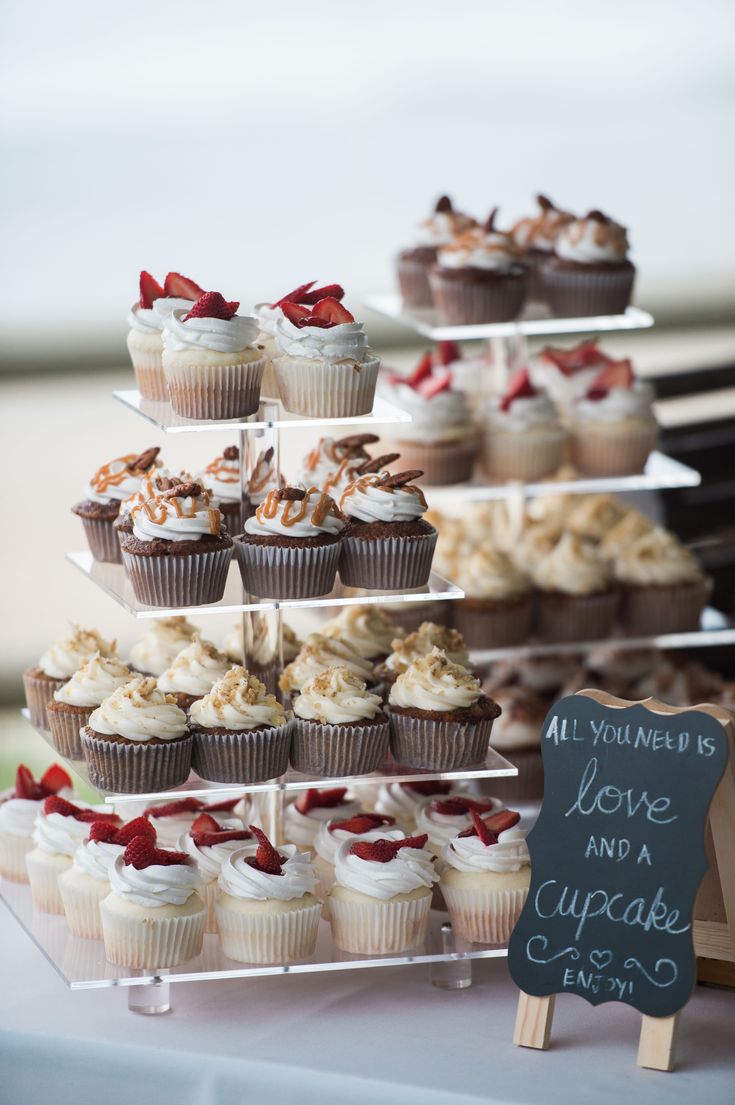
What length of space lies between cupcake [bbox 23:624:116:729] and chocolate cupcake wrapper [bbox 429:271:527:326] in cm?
148

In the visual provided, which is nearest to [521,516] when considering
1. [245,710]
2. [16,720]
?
[245,710]

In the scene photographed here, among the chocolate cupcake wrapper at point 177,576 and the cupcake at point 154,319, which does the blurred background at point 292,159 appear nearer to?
the cupcake at point 154,319

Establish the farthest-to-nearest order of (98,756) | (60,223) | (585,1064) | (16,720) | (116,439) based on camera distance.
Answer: (60,223)
(116,439)
(16,720)
(98,756)
(585,1064)

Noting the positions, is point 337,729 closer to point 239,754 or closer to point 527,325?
point 239,754

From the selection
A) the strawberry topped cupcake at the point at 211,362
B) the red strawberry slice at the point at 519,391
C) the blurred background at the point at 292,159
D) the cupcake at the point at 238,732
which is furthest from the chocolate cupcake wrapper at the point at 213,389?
the blurred background at the point at 292,159

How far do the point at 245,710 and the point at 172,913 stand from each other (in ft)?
1.38

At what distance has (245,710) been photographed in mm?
3420

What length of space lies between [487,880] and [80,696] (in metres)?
0.93

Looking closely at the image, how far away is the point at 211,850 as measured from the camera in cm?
356

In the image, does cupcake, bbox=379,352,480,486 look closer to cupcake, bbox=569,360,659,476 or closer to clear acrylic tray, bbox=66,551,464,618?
cupcake, bbox=569,360,659,476

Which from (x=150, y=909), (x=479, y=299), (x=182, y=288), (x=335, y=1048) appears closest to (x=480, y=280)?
(x=479, y=299)

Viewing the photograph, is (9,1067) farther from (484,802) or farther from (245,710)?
(484,802)

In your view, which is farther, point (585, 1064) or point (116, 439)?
point (116, 439)

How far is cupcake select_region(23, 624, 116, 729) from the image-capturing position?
3840 mm
